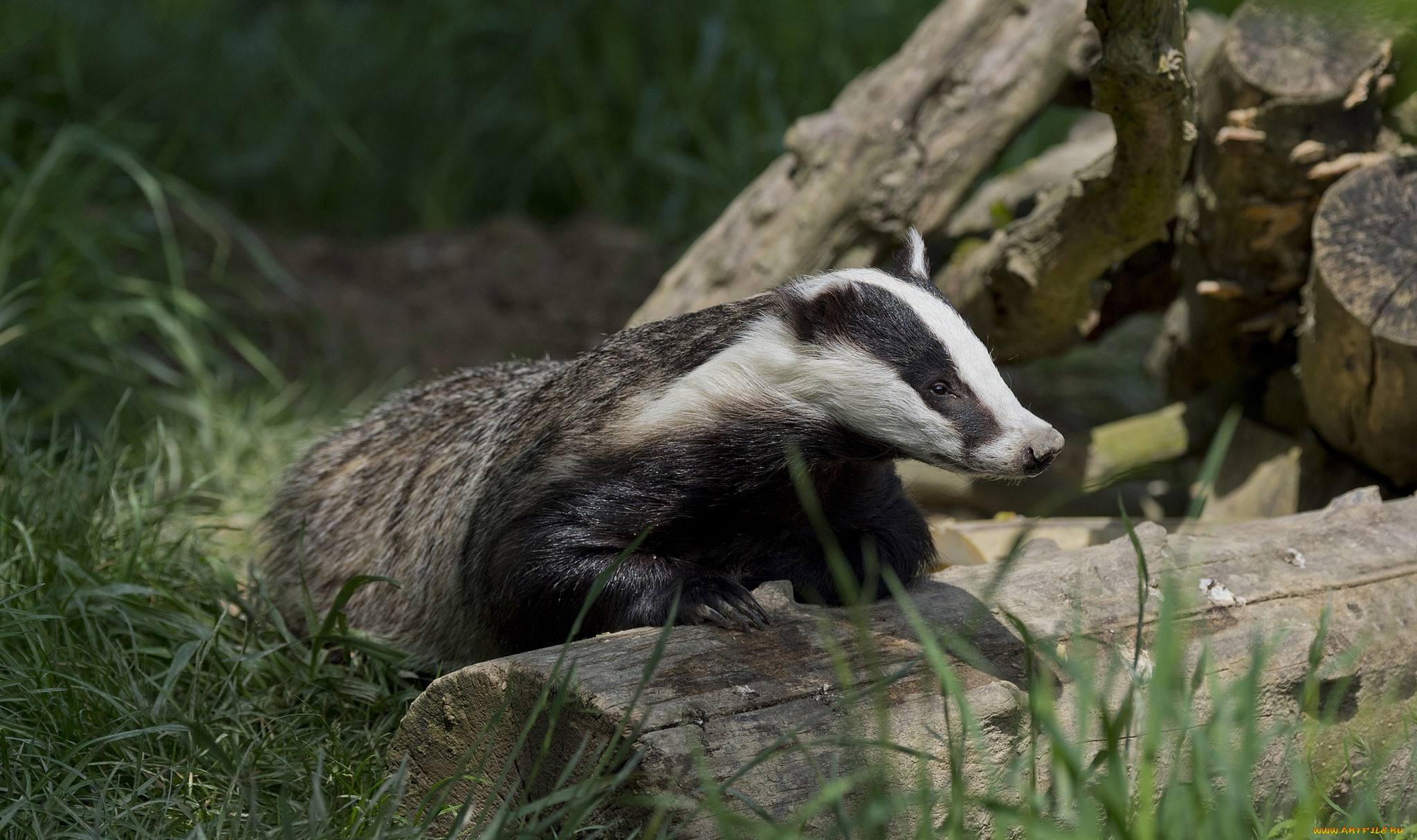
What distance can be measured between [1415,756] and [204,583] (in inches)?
120

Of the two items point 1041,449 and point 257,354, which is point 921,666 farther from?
point 257,354

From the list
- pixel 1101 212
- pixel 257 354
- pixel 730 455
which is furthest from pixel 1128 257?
pixel 257 354

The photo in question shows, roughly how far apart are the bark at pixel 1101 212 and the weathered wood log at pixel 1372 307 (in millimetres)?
482

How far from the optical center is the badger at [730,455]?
2770 millimetres

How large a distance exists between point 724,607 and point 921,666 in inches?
16.8

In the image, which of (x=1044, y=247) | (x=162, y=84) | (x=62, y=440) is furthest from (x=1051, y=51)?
(x=162, y=84)

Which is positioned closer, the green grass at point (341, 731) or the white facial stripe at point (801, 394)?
the green grass at point (341, 731)

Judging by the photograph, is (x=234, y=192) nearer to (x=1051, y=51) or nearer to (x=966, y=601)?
(x=1051, y=51)

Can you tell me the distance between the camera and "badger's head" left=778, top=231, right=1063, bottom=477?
107 inches

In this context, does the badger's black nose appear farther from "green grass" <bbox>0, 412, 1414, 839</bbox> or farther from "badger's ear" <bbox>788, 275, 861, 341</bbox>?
"badger's ear" <bbox>788, 275, 861, 341</bbox>

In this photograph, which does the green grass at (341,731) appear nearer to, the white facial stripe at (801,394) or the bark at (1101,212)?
the white facial stripe at (801,394)

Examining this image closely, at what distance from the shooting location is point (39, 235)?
5.21 meters

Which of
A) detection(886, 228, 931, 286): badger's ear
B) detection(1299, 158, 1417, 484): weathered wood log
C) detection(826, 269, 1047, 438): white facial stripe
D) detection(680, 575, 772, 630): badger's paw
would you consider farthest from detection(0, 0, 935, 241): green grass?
detection(680, 575, 772, 630): badger's paw

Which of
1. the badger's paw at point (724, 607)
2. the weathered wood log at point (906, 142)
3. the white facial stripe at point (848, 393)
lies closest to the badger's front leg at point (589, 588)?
the badger's paw at point (724, 607)
